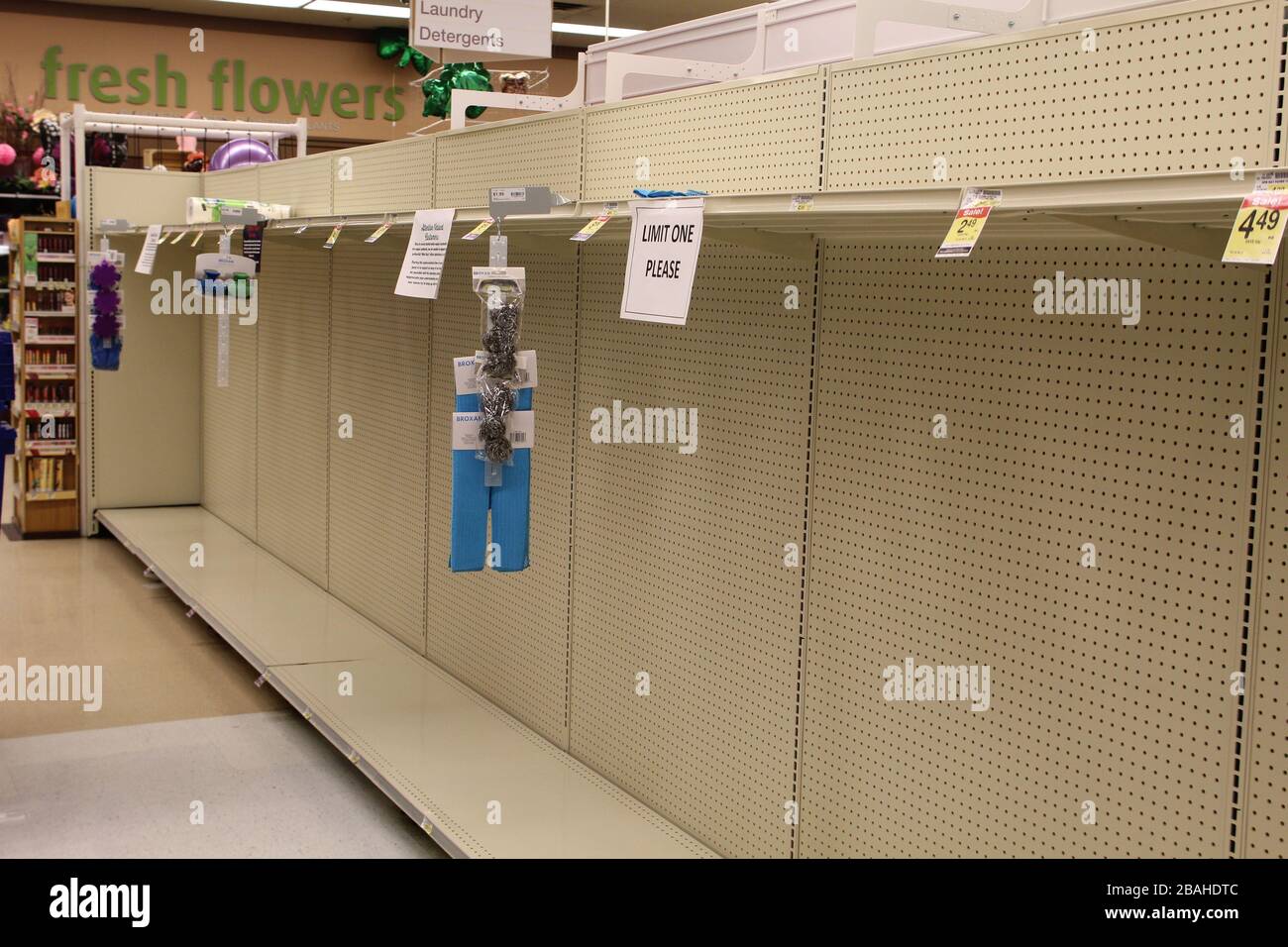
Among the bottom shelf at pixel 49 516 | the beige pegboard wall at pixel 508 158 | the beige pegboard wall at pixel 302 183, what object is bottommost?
the bottom shelf at pixel 49 516

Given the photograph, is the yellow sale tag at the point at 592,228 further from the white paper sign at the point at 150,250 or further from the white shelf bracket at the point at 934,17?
the white paper sign at the point at 150,250

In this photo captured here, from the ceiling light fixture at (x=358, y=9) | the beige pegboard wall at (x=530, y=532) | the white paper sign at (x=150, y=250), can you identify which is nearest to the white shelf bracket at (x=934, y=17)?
the beige pegboard wall at (x=530, y=532)

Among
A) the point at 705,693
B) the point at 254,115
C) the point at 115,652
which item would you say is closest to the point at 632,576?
the point at 705,693

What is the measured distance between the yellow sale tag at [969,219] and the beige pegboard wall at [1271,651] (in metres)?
0.47

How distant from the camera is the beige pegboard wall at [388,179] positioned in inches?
194

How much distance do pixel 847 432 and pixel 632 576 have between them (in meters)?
1.04

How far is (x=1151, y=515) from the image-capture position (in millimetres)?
2283

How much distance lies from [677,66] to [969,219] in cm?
222

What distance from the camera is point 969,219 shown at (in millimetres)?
2002

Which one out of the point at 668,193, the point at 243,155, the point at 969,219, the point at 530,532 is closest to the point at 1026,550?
the point at 969,219

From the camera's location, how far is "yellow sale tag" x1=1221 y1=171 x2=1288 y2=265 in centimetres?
159

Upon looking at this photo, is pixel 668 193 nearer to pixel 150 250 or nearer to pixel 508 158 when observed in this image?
pixel 508 158

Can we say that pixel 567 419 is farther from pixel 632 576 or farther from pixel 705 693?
pixel 705 693

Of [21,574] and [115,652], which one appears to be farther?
[21,574]
